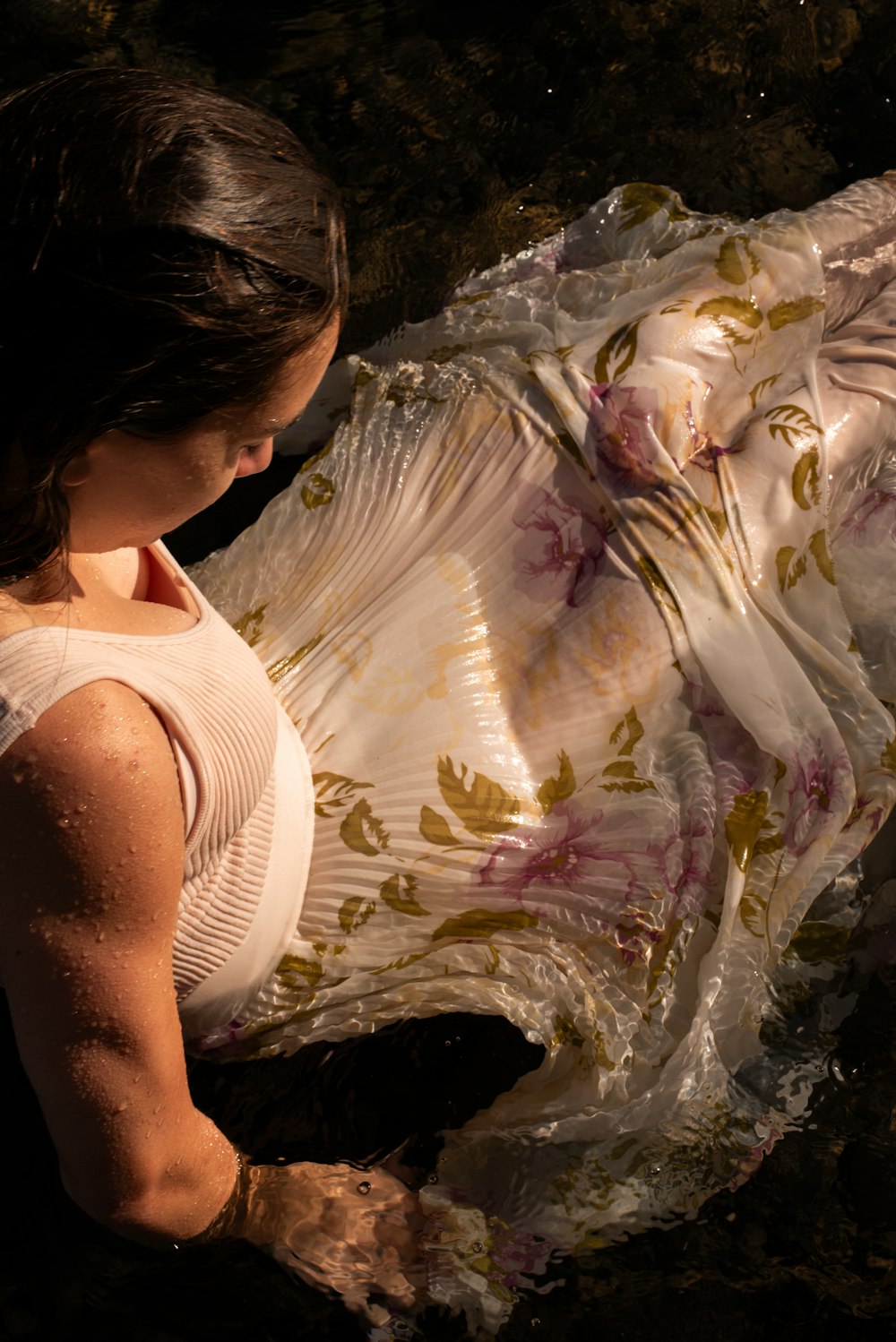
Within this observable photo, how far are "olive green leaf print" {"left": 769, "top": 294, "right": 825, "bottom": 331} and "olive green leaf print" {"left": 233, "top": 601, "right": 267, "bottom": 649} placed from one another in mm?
861

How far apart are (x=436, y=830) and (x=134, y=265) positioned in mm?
884

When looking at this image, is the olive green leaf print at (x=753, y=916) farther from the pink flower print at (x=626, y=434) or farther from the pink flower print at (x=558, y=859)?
the pink flower print at (x=626, y=434)

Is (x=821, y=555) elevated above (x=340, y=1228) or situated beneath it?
elevated above

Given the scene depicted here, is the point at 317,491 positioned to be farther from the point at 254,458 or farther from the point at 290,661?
the point at 254,458

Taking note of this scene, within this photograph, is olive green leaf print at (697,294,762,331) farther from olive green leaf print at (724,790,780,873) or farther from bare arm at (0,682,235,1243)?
bare arm at (0,682,235,1243)

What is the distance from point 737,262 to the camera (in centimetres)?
180

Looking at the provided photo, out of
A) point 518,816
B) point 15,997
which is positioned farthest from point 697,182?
point 15,997

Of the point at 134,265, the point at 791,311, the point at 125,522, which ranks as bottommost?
the point at 791,311

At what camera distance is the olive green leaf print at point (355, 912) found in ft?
5.37

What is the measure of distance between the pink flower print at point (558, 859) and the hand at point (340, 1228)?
443 millimetres

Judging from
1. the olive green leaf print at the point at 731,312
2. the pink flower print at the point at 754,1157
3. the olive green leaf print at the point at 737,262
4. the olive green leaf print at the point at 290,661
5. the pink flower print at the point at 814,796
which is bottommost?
the pink flower print at the point at 754,1157

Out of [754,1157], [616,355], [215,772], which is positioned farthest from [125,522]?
[754,1157]

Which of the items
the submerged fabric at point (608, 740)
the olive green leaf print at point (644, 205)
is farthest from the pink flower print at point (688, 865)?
the olive green leaf print at point (644, 205)

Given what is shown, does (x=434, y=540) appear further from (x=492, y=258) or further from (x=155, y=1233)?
(x=492, y=258)
